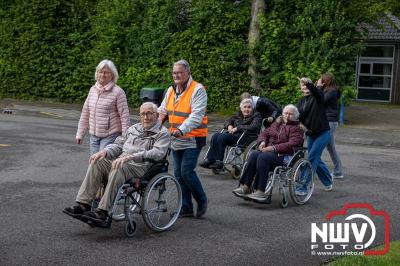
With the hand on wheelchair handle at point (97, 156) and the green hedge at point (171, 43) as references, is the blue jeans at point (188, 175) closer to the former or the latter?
the hand on wheelchair handle at point (97, 156)

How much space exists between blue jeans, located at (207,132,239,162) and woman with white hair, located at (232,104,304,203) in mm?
1985

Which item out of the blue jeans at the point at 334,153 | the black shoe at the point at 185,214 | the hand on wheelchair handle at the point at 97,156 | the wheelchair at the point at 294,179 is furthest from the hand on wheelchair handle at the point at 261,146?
the hand on wheelchair handle at the point at 97,156

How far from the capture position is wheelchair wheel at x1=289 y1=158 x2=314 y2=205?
9320 mm

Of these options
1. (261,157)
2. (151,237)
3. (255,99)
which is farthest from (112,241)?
(255,99)

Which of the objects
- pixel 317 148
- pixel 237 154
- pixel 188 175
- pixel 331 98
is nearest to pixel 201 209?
pixel 188 175

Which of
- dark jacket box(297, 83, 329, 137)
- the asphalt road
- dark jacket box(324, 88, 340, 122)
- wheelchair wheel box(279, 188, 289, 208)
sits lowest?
the asphalt road

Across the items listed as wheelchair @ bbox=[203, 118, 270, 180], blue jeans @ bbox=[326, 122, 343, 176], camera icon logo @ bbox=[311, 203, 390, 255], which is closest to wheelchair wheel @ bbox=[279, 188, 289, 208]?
camera icon logo @ bbox=[311, 203, 390, 255]

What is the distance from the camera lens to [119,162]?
740 centimetres

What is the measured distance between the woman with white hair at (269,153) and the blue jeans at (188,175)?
3.10ft

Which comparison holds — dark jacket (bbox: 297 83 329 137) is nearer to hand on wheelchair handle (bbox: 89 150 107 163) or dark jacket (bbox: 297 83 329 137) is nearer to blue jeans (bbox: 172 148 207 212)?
blue jeans (bbox: 172 148 207 212)

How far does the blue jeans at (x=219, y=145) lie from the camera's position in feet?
38.2

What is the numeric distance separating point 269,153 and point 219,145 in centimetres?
250

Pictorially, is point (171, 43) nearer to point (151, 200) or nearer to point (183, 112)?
point (183, 112)

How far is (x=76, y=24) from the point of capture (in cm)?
2491
